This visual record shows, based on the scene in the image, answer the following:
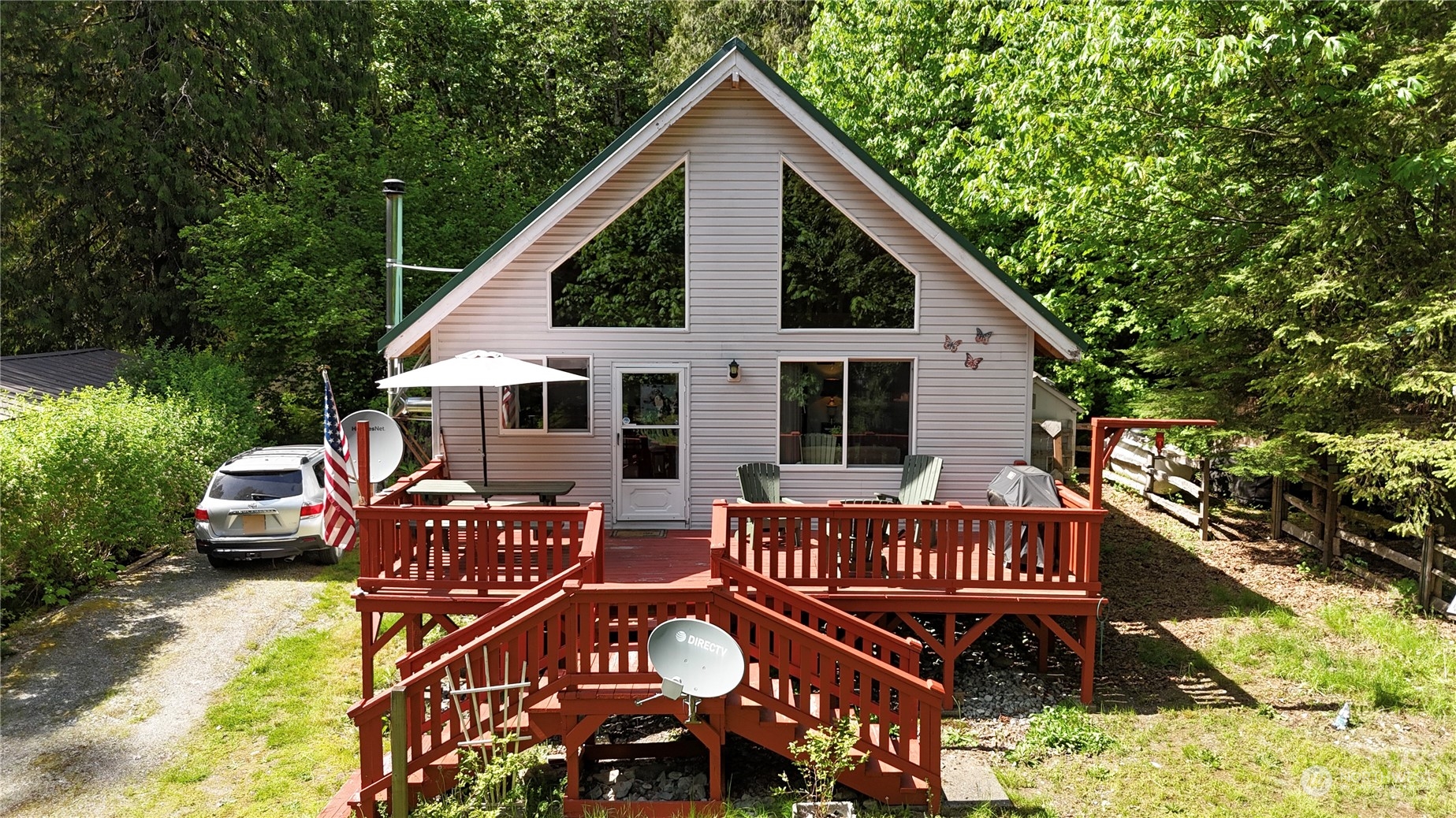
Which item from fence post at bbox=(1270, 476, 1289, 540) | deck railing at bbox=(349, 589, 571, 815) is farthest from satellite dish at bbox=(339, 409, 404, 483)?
fence post at bbox=(1270, 476, 1289, 540)

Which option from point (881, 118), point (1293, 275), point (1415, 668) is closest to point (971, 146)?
point (881, 118)

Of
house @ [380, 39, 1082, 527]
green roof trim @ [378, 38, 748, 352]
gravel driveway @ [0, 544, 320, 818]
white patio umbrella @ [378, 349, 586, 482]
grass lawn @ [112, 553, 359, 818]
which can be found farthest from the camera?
house @ [380, 39, 1082, 527]

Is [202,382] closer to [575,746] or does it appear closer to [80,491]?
[80,491]

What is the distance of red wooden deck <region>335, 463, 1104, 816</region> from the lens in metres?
6.67

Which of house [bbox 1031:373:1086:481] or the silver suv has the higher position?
house [bbox 1031:373:1086:481]

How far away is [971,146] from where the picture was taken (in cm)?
1775

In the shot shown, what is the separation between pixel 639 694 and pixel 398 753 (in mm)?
1720

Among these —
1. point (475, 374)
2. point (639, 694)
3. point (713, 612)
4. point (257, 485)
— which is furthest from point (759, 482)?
point (257, 485)

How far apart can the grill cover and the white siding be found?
39.2 inches

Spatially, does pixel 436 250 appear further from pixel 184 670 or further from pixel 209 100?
pixel 184 670

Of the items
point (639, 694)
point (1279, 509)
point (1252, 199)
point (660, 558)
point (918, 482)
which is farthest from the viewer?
point (1279, 509)

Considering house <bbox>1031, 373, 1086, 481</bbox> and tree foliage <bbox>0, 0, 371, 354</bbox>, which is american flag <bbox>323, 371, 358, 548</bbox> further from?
tree foliage <bbox>0, 0, 371, 354</bbox>

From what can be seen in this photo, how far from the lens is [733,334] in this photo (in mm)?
11086

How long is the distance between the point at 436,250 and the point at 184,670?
46.9 ft
